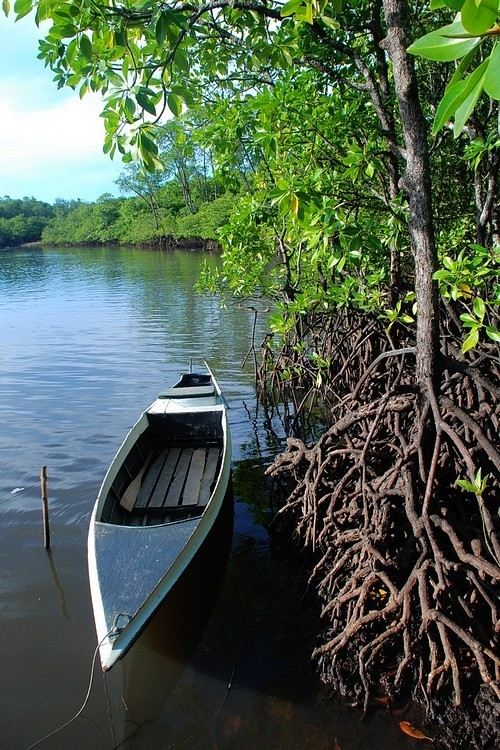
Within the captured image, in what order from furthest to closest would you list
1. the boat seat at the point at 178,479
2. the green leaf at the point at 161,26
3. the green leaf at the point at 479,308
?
the boat seat at the point at 178,479 → the green leaf at the point at 479,308 → the green leaf at the point at 161,26

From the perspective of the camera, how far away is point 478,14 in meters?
0.92

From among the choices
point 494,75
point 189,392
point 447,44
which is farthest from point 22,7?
point 189,392

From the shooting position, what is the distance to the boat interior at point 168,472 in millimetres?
6453

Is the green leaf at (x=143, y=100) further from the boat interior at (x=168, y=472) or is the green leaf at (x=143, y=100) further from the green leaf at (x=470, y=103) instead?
the boat interior at (x=168, y=472)

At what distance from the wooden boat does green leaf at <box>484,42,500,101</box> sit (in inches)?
159

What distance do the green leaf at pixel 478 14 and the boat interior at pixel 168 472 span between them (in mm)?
5421

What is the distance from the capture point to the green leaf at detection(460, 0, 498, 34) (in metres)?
0.91

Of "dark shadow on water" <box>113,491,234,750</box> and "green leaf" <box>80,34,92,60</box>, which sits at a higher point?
"green leaf" <box>80,34,92,60</box>

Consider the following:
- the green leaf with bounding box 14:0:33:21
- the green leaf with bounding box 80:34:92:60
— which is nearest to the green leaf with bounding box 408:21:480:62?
the green leaf with bounding box 80:34:92:60

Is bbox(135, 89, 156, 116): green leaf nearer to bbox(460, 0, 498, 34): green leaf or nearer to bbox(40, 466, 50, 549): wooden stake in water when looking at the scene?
bbox(460, 0, 498, 34): green leaf

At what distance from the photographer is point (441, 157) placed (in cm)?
732

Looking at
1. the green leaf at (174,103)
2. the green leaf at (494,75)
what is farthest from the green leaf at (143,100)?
the green leaf at (494,75)

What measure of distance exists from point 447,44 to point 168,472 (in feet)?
22.6

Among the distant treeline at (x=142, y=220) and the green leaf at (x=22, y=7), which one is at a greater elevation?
the distant treeline at (x=142, y=220)
